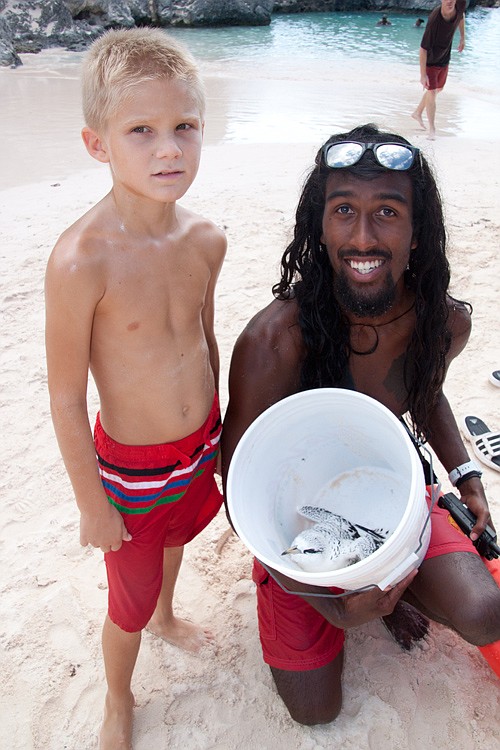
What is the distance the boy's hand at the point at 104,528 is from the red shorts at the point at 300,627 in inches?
24.3

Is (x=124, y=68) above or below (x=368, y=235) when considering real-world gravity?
above

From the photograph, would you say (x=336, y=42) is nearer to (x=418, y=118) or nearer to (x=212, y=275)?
(x=418, y=118)

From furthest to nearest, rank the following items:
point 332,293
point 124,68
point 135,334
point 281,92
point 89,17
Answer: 1. point 89,17
2. point 281,92
3. point 332,293
4. point 135,334
5. point 124,68

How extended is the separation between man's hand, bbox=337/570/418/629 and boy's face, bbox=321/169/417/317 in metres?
0.86

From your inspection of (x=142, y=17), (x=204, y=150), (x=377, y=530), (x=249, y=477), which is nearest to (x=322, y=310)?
(x=249, y=477)

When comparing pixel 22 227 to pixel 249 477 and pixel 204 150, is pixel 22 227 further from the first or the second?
pixel 249 477

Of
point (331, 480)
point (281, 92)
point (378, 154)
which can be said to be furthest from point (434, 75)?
point (331, 480)

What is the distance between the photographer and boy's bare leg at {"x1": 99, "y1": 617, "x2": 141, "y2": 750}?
1.88 metres

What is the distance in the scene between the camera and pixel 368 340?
215 centimetres

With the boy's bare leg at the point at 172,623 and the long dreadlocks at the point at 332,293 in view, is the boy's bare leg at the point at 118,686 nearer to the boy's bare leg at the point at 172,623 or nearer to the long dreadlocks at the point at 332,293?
the boy's bare leg at the point at 172,623

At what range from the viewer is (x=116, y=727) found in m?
1.89

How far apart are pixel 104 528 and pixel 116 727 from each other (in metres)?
0.68

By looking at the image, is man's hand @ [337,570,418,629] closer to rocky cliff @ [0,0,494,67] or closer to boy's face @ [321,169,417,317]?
boy's face @ [321,169,417,317]

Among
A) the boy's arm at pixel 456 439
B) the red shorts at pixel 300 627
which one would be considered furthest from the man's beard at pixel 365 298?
the red shorts at pixel 300 627
